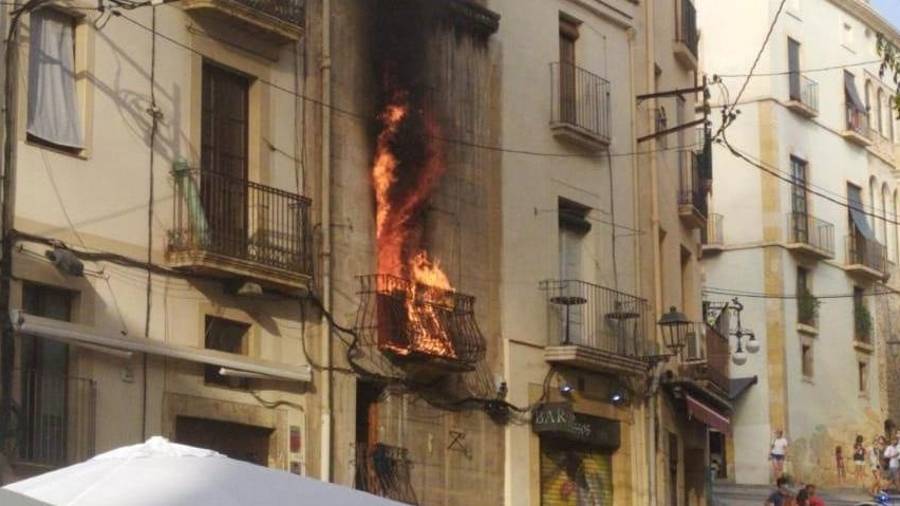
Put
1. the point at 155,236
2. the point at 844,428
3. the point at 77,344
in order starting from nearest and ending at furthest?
the point at 77,344
the point at 155,236
the point at 844,428

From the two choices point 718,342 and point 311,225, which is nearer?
point 311,225

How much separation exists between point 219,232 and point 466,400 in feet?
18.3

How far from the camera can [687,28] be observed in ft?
108

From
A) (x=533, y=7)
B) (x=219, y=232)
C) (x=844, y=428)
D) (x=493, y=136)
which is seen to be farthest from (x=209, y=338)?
(x=844, y=428)

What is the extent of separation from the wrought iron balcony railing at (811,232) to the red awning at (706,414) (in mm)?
16046

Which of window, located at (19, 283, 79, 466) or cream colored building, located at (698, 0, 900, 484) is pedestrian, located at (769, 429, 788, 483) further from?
window, located at (19, 283, 79, 466)

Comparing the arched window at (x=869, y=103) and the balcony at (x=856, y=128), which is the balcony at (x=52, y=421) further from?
the arched window at (x=869, y=103)

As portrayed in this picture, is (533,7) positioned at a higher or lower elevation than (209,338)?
higher

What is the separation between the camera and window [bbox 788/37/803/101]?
48.2 m

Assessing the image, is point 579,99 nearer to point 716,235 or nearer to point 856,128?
point 716,235

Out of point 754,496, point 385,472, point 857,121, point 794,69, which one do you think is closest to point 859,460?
point 754,496

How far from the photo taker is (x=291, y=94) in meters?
22.0

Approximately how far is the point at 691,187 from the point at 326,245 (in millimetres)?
11723

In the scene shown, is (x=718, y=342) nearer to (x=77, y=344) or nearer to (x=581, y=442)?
(x=581, y=442)
